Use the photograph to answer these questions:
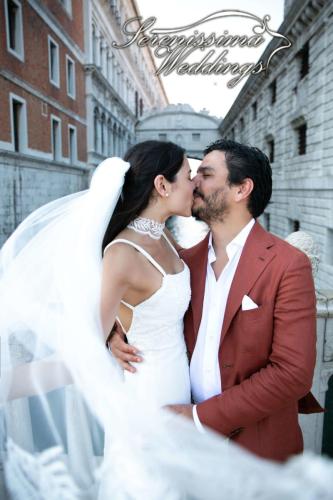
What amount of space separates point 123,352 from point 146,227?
696 mm

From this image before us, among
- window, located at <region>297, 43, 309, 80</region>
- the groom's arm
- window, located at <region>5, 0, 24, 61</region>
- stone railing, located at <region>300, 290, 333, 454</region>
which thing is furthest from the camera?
window, located at <region>297, 43, 309, 80</region>

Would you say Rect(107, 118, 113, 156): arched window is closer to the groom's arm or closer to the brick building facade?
the brick building facade

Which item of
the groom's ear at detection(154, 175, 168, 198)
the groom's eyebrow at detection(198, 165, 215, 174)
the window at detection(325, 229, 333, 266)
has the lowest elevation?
the window at detection(325, 229, 333, 266)

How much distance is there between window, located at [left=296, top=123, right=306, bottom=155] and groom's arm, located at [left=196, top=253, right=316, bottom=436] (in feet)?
49.0

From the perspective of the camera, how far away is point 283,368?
5.32 ft

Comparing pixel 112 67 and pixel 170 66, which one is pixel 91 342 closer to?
pixel 170 66

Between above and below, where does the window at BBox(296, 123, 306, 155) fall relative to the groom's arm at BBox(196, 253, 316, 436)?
above

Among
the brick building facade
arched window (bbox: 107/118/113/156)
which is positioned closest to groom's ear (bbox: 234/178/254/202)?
the brick building facade

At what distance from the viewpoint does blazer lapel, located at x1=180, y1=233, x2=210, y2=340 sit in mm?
1976

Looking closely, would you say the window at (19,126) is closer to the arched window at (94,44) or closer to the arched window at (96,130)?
the arched window at (96,130)

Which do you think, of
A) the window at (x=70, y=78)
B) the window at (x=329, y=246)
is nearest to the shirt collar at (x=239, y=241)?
the window at (x=329, y=246)

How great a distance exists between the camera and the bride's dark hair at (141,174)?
1.93 m

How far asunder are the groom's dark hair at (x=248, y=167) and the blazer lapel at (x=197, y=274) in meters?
0.37

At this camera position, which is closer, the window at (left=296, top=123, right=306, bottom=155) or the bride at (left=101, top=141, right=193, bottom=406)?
the bride at (left=101, top=141, right=193, bottom=406)
